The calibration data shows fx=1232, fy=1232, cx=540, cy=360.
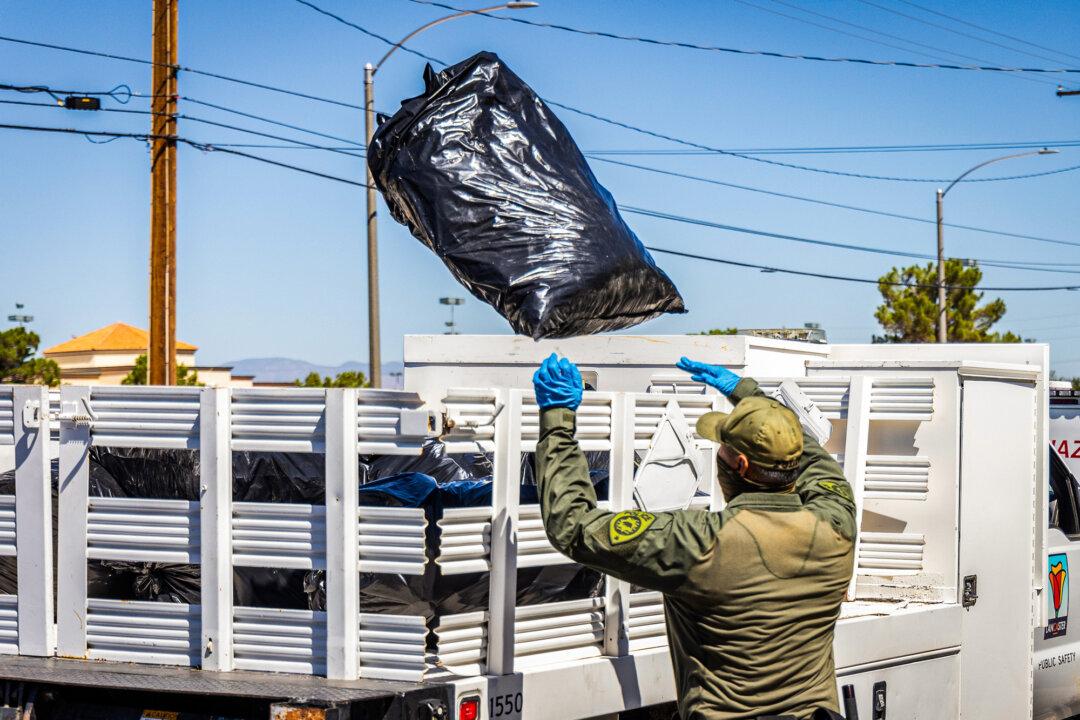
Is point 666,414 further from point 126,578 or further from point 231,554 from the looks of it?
point 126,578

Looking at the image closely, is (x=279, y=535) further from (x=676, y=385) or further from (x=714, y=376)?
(x=676, y=385)

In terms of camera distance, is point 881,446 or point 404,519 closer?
point 404,519

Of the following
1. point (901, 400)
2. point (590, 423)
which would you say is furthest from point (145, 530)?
point (901, 400)

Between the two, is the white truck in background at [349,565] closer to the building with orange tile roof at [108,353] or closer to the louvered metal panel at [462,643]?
the louvered metal panel at [462,643]

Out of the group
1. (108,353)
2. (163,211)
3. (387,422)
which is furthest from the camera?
(108,353)

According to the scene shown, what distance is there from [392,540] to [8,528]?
1.27 meters

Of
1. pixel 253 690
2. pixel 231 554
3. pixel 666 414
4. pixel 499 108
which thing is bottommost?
pixel 253 690

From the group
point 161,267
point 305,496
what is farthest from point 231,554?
point 161,267

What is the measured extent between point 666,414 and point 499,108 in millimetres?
1282

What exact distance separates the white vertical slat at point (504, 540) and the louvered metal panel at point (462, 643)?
28 mm

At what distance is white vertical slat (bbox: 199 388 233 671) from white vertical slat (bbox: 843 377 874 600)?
2.92 metres

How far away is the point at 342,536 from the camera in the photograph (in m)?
3.64

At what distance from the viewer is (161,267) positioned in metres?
13.4

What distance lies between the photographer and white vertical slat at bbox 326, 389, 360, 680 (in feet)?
11.9
